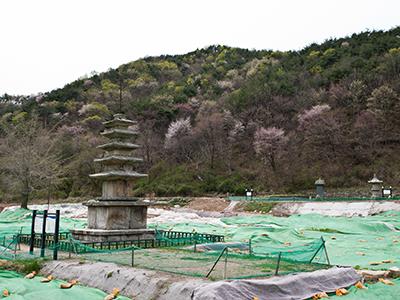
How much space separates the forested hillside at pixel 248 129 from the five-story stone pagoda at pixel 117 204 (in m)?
21.7

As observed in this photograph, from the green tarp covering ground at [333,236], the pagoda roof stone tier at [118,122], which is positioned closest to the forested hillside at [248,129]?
the green tarp covering ground at [333,236]

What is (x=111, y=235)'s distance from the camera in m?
14.1

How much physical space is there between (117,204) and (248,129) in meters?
42.7

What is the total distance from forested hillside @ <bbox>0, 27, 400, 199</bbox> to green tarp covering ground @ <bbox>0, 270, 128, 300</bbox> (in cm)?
2818

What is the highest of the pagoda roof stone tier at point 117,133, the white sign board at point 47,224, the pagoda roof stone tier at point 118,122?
the pagoda roof stone tier at point 118,122

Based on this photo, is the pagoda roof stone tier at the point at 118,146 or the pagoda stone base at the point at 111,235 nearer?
the pagoda stone base at the point at 111,235

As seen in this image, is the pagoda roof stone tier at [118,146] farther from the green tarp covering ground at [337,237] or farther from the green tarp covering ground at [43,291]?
the green tarp covering ground at [43,291]

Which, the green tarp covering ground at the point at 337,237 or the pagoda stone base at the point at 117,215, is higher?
the pagoda stone base at the point at 117,215

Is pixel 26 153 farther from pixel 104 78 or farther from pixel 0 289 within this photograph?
pixel 104 78

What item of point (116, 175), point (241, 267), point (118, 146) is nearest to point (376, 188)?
point (118, 146)

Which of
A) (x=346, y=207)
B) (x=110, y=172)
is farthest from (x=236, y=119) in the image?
(x=110, y=172)

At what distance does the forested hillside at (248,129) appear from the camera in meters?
41.5

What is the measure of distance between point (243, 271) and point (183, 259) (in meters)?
2.10

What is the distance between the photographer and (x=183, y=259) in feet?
34.3
